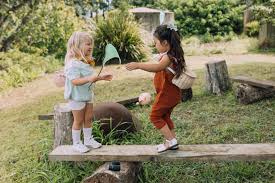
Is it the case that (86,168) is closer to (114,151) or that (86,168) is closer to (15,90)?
(114,151)

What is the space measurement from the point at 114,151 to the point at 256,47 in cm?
1074

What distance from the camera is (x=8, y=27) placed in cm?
1285

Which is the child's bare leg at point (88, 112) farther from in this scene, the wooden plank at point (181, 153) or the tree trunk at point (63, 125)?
the tree trunk at point (63, 125)

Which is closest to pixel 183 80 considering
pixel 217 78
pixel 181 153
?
pixel 181 153

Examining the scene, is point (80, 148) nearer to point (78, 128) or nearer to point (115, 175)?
point (78, 128)

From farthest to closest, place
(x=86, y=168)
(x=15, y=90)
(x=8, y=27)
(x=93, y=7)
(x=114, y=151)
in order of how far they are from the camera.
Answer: (x=93, y=7) → (x=8, y=27) → (x=15, y=90) → (x=86, y=168) → (x=114, y=151)

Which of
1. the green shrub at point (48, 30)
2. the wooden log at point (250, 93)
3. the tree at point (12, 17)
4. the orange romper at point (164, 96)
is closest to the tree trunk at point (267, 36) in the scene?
the green shrub at point (48, 30)

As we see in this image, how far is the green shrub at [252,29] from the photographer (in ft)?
52.2

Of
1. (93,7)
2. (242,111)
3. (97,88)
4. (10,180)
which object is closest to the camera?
(10,180)

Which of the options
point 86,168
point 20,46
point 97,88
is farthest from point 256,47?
point 86,168

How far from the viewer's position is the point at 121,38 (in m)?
13.1

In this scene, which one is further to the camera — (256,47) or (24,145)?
(256,47)

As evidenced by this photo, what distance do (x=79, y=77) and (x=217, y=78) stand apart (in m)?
4.15

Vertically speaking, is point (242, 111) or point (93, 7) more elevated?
point (93, 7)
